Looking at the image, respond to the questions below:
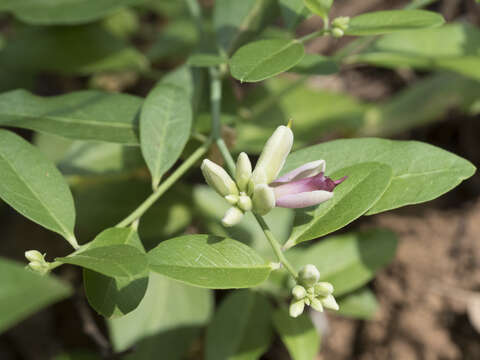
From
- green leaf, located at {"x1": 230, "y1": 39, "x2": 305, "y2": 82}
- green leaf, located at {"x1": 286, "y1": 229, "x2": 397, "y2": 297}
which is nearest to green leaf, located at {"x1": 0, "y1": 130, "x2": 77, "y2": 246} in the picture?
green leaf, located at {"x1": 230, "y1": 39, "x2": 305, "y2": 82}

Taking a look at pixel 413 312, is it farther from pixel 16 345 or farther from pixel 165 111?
pixel 16 345

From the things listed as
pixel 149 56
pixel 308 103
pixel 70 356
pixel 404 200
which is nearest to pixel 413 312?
pixel 308 103

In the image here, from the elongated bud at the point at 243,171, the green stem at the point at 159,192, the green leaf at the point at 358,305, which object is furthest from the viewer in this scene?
the green leaf at the point at 358,305

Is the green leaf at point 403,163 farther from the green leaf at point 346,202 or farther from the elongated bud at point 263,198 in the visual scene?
the elongated bud at point 263,198

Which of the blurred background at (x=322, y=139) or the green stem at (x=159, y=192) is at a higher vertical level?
the green stem at (x=159, y=192)

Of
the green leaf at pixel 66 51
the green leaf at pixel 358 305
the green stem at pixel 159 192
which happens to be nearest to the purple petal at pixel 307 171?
the green stem at pixel 159 192

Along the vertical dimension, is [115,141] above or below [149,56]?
above
